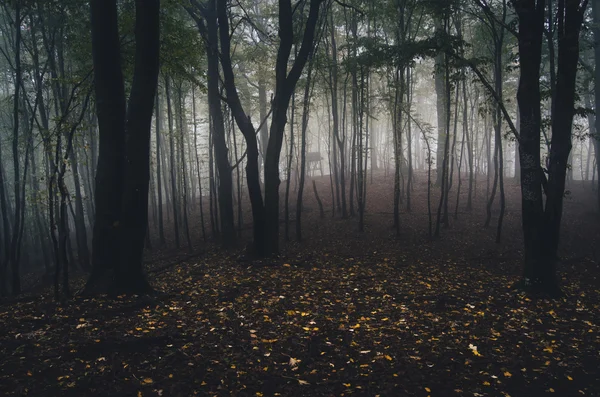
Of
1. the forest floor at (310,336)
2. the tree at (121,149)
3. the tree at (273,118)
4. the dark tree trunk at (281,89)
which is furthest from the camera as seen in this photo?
the tree at (273,118)

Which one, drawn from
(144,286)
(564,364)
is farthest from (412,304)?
(144,286)

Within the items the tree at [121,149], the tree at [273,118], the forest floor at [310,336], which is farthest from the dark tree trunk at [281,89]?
the tree at [121,149]

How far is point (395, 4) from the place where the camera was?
13.5m

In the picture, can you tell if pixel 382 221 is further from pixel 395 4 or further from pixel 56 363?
pixel 56 363

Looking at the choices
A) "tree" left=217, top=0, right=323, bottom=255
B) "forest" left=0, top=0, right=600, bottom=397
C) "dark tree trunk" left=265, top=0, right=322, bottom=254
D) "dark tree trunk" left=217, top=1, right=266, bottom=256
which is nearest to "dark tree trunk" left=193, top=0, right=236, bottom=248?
"forest" left=0, top=0, right=600, bottom=397

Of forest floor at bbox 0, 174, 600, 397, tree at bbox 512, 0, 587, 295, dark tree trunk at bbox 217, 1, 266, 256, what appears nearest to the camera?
forest floor at bbox 0, 174, 600, 397

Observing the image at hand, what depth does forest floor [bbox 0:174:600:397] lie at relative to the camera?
3945mm

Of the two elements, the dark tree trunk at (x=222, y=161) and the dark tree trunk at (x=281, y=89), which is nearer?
the dark tree trunk at (x=281, y=89)

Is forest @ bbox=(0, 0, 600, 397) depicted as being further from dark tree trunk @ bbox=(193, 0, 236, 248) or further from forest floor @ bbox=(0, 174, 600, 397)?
dark tree trunk @ bbox=(193, 0, 236, 248)

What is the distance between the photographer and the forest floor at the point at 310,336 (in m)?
3.95

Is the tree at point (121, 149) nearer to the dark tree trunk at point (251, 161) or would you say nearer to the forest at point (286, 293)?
the forest at point (286, 293)

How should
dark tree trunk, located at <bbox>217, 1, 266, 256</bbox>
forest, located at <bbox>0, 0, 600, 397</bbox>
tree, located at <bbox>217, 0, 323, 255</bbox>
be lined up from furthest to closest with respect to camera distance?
dark tree trunk, located at <bbox>217, 1, 266, 256</bbox>, tree, located at <bbox>217, 0, 323, 255</bbox>, forest, located at <bbox>0, 0, 600, 397</bbox>

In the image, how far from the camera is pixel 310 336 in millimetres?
5230

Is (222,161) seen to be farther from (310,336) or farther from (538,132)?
(538,132)
